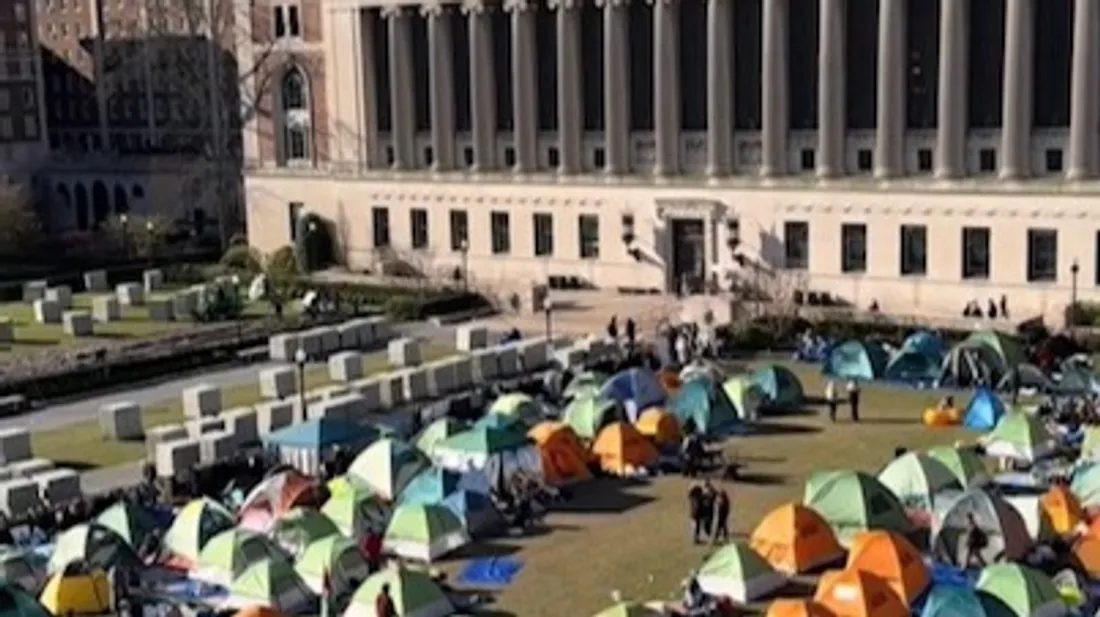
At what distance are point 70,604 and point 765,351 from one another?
34812mm

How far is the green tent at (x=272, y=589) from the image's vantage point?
36375 millimetres

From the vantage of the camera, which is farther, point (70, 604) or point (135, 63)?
point (135, 63)

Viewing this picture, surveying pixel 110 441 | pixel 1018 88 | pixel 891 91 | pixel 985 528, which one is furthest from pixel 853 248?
pixel 985 528

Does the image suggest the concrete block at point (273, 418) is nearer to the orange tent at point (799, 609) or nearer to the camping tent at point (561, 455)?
the camping tent at point (561, 455)

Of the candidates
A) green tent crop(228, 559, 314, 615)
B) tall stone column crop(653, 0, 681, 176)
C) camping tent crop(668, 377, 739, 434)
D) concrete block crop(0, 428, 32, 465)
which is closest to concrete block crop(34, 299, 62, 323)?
concrete block crop(0, 428, 32, 465)

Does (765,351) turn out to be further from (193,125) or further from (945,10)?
(193,125)

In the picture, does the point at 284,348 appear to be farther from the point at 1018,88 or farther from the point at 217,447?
the point at 1018,88

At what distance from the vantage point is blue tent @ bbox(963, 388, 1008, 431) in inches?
2014

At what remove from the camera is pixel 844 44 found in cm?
7606

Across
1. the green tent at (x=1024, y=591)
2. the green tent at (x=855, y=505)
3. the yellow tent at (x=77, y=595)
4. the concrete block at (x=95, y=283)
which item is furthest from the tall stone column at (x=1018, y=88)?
the concrete block at (x=95, y=283)

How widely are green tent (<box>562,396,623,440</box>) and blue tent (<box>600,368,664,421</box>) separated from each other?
1620 mm

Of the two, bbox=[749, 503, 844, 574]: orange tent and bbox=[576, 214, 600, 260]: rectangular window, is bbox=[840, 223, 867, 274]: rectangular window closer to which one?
bbox=[576, 214, 600, 260]: rectangular window

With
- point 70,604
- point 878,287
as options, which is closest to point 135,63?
point 878,287

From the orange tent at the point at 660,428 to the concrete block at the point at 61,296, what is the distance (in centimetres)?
3950
